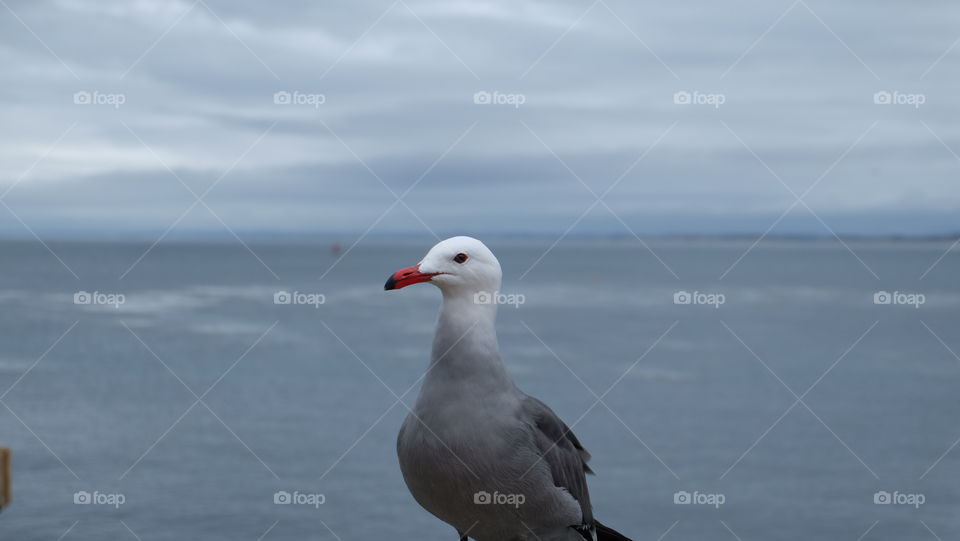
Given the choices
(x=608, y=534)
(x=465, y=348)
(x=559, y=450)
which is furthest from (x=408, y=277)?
(x=608, y=534)

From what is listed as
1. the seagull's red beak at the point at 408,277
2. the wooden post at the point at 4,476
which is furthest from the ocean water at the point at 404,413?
the wooden post at the point at 4,476

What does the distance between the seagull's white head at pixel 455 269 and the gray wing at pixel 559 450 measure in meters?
0.67

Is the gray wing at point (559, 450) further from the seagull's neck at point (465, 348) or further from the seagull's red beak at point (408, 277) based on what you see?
the seagull's red beak at point (408, 277)

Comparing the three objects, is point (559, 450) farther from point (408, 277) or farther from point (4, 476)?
point (4, 476)

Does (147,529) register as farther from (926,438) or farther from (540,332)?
(540,332)

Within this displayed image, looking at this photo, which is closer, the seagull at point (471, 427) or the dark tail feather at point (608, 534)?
the seagull at point (471, 427)

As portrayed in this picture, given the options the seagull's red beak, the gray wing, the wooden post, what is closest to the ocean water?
the gray wing

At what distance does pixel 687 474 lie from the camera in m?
15.9

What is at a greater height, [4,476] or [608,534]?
[4,476]

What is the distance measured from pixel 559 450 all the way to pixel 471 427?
0.64 meters

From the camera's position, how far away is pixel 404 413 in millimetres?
20984

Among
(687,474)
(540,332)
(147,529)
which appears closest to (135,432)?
(147,529)

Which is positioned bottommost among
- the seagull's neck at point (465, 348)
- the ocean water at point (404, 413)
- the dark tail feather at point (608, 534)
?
the dark tail feather at point (608, 534)

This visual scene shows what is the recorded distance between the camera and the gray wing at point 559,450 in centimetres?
492
